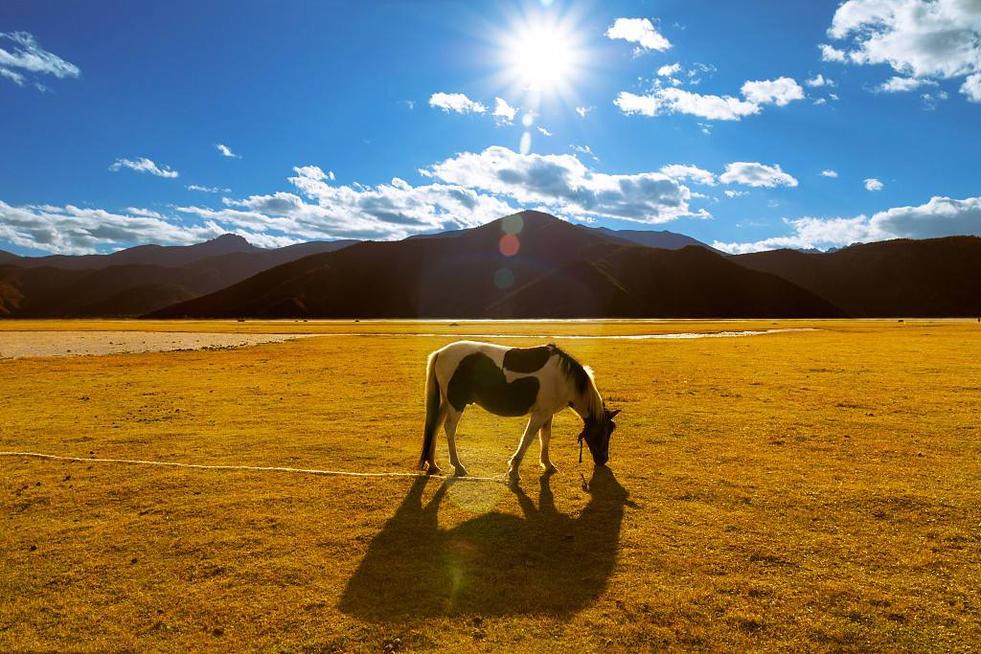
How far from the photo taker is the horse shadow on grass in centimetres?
595

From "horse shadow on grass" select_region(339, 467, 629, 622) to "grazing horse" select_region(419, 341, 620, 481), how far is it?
1.62 m

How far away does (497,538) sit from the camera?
25.1 feet

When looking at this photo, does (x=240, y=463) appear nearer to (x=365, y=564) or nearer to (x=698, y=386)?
(x=365, y=564)

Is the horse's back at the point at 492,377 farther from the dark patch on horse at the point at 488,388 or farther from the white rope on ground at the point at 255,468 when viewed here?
the white rope on ground at the point at 255,468

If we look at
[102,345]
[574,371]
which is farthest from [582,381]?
[102,345]

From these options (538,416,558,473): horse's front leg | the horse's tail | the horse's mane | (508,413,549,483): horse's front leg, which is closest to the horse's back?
the horse's tail

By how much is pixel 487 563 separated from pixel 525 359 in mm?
4348

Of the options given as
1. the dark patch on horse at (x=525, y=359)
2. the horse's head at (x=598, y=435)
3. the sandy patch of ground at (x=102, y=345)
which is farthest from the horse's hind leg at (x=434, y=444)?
the sandy patch of ground at (x=102, y=345)

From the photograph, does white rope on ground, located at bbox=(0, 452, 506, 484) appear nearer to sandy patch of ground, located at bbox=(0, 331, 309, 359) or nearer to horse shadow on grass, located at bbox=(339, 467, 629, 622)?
horse shadow on grass, located at bbox=(339, 467, 629, 622)

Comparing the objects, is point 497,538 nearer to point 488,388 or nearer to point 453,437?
→ point 453,437

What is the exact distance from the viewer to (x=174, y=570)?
663cm

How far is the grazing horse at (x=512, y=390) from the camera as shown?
1017 cm

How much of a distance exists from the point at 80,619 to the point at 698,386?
2042cm

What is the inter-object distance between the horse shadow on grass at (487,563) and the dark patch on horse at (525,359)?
2.56 meters
